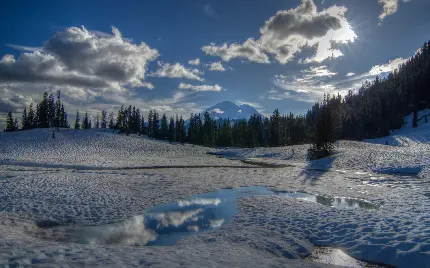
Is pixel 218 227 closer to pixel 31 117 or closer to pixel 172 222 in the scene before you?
pixel 172 222

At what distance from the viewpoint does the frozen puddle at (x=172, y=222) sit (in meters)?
8.97

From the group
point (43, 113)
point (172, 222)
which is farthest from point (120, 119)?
point (172, 222)

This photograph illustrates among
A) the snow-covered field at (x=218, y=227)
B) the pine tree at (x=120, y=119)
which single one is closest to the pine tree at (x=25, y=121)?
the pine tree at (x=120, y=119)

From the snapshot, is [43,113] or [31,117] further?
[31,117]

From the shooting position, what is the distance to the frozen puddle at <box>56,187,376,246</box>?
8969 mm

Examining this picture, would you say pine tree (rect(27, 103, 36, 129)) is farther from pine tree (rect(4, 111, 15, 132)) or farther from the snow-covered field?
the snow-covered field

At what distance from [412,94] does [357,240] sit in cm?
13414

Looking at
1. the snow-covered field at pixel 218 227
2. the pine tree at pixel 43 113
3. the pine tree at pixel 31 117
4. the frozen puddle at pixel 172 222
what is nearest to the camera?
the snow-covered field at pixel 218 227

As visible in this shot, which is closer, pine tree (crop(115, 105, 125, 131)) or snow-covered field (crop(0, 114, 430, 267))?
snow-covered field (crop(0, 114, 430, 267))

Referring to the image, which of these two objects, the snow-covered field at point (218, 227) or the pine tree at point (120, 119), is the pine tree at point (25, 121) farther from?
the snow-covered field at point (218, 227)

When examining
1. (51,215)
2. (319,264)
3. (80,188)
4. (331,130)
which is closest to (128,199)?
(51,215)

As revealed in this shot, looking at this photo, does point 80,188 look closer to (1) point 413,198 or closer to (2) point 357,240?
(2) point 357,240

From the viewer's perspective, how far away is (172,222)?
35.8 ft

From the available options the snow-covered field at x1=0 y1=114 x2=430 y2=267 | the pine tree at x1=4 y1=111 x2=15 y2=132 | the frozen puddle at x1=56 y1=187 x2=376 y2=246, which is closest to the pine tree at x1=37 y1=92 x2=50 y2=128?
the pine tree at x1=4 y1=111 x2=15 y2=132
